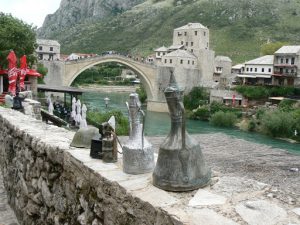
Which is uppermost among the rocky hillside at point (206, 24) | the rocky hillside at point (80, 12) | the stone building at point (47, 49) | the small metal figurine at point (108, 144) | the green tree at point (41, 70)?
the rocky hillside at point (80, 12)

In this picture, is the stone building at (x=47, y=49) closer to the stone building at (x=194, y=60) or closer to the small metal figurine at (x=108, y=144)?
the stone building at (x=194, y=60)

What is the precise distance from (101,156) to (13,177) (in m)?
2.05

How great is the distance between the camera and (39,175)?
3.79 metres

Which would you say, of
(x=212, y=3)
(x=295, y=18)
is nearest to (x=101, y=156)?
(x=295, y=18)

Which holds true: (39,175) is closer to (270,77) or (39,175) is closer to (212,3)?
(270,77)

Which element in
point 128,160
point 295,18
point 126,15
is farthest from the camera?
point 126,15

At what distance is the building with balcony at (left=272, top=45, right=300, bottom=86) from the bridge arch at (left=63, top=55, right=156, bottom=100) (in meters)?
14.9

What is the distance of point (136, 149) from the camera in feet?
9.47

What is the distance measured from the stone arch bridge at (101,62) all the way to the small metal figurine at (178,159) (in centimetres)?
4061

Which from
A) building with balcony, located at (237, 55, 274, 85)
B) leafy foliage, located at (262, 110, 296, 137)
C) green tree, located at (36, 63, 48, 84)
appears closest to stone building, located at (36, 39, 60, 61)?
green tree, located at (36, 63, 48, 84)

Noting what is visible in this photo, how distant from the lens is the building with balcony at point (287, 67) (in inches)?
1823

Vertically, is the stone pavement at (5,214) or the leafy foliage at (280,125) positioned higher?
the stone pavement at (5,214)

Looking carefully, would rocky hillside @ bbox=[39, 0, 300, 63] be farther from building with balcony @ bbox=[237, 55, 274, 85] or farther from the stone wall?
the stone wall

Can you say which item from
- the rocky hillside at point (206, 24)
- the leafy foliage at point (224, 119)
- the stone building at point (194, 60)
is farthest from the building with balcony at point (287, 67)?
the rocky hillside at point (206, 24)
